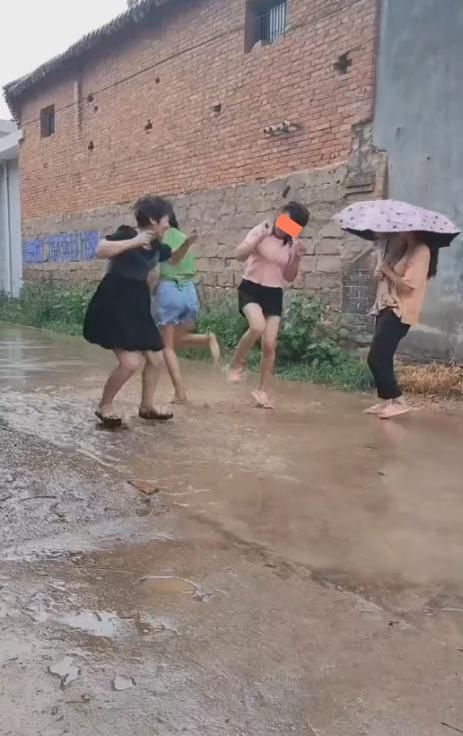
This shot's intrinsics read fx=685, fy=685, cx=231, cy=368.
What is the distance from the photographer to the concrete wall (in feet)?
20.1

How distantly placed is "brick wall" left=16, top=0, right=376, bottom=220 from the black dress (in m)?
3.77

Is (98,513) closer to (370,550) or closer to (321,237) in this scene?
(370,550)

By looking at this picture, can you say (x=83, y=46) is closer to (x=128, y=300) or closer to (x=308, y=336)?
(x=308, y=336)

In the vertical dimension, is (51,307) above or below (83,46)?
below

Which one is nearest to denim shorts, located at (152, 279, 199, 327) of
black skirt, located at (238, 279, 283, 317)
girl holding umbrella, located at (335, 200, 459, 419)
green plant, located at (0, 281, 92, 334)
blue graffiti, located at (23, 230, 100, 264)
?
black skirt, located at (238, 279, 283, 317)

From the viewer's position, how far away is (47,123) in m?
15.1

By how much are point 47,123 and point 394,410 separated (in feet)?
41.8

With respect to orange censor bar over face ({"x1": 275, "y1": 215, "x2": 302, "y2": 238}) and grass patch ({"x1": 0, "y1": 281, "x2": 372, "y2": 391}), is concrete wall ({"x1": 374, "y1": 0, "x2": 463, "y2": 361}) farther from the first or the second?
orange censor bar over face ({"x1": 275, "y1": 215, "x2": 302, "y2": 238})

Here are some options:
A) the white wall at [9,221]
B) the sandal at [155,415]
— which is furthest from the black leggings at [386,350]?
the white wall at [9,221]

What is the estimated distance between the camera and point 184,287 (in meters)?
5.20

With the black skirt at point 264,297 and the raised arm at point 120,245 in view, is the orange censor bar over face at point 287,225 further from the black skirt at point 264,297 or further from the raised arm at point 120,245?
the raised arm at point 120,245

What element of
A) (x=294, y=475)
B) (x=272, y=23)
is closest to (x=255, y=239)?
(x=294, y=475)

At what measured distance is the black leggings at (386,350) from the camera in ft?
16.2

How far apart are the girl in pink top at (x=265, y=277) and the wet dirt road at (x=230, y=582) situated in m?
1.04
